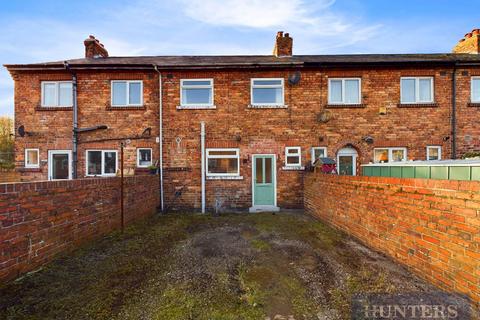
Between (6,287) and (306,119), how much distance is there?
915 centimetres

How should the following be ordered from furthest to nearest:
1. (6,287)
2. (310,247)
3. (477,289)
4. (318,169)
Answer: (318,169), (310,247), (6,287), (477,289)

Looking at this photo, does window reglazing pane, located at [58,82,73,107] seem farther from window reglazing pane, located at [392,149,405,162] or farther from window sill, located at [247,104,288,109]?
window reglazing pane, located at [392,149,405,162]

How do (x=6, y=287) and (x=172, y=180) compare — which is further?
(x=172, y=180)

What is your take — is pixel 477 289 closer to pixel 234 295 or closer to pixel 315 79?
pixel 234 295

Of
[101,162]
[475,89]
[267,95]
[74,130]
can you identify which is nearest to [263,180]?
[267,95]

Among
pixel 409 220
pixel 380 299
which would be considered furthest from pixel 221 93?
pixel 380 299

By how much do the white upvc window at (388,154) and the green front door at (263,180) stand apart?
4.24 m

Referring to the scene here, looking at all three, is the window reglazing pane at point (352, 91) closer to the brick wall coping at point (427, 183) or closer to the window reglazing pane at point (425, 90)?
the window reglazing pane at point (425, 90)

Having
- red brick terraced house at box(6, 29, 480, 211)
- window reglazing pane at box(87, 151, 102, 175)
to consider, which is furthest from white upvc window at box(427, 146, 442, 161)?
window reglazing pane at box(87, 151, 102, 175)

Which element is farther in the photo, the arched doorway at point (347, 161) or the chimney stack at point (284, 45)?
the chimney stack at point (284, 45)

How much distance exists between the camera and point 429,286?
329cm

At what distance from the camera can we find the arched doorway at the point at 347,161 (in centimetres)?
929

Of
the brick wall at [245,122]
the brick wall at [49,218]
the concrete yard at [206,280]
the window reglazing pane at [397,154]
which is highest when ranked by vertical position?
the brick wall at [245,122]

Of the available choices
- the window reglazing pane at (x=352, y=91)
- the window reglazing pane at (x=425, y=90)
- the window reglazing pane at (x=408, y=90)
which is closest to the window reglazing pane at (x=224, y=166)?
the window reglazing pane at (x=352, y=91)
